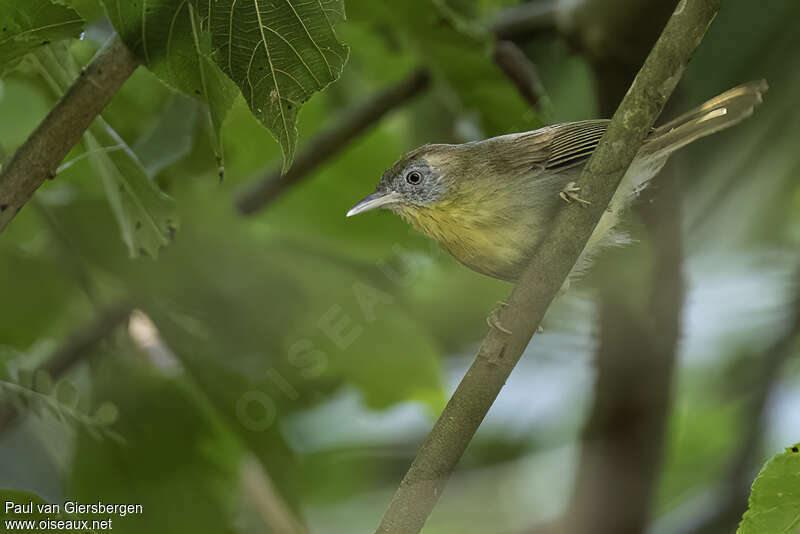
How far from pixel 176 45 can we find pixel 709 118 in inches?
22.7

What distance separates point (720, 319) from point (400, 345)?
69cm

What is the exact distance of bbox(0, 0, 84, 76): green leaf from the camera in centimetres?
95

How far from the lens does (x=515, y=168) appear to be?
3.53ft

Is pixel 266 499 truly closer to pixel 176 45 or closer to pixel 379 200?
A: pixel 379 200

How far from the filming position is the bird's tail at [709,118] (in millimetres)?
747

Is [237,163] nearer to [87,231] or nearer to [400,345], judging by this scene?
[87,231]

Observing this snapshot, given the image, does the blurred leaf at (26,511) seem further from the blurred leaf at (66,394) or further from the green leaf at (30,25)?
the green leaf at (30,25)

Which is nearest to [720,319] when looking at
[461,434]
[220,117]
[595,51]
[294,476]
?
[595,51]

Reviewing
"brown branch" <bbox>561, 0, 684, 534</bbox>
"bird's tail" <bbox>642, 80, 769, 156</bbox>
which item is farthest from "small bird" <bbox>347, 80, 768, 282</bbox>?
"brown branch" <bbox>561, 0, 684, 534</bbox>

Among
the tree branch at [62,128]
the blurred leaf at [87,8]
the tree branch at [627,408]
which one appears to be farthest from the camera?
the tree branch at [627,408]

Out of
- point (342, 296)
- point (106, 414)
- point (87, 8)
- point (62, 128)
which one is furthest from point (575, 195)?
point (342, 296)

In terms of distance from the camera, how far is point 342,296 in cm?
176

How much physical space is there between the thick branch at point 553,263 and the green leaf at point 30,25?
0.64 meters

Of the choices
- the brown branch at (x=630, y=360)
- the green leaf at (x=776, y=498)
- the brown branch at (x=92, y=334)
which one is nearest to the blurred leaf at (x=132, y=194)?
the brown branch at (x=92, y=334)
